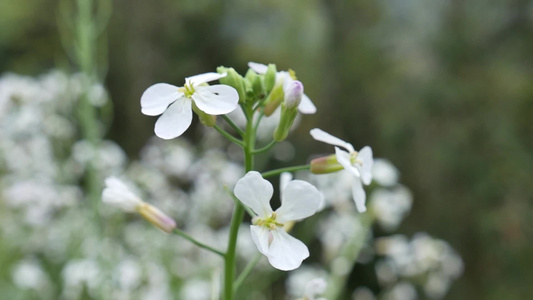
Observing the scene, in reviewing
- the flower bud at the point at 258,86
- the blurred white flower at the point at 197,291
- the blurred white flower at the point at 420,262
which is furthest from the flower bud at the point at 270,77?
the blurred white flower at the point at 197,291

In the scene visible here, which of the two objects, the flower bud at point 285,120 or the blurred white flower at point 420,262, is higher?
the flower bud at point 285,120

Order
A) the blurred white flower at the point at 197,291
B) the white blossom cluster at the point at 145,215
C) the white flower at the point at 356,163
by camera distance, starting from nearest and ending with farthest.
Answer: the white flower at the point at 356,163 < the white blossom cluster at the point at 145,215 < the blurred white flower at the point at 197,291

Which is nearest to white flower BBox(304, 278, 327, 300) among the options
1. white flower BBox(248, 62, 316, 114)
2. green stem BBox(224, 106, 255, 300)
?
green stem BBox(224, 106, 255, 300)

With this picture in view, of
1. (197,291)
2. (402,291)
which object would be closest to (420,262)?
(402,291)

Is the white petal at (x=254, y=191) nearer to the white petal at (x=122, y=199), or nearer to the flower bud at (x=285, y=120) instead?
the flower bud at (x=285, y=120)

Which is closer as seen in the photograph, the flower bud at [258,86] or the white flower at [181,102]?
the white flower at [181,102]

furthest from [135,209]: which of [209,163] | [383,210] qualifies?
[209,163]

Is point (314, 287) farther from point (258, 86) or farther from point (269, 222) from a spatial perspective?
point (258, 86)
